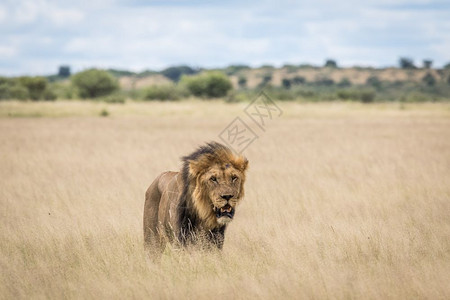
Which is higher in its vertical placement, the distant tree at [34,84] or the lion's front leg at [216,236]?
the distant tree at [34,84]

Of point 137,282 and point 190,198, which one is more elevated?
point 190,198

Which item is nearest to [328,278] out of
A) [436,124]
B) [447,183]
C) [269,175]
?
[447,183]

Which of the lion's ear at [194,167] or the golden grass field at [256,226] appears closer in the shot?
the lion's ear at [194,167]

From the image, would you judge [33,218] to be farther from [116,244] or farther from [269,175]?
[269,175]

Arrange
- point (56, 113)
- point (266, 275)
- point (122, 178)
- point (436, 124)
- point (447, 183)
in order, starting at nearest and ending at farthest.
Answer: point (266, 275), point (447, 183), point (122, 178), point (436, 124), point (56, 113)

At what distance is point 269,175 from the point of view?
1286cm

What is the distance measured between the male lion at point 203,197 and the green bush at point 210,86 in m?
68.4

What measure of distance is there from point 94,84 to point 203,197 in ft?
230

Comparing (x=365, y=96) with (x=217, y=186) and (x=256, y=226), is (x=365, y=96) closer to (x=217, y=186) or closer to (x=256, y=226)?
(x=256, y=226)

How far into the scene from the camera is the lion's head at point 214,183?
4.93 m

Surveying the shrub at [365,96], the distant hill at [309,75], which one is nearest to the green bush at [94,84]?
the shrub at [365,96]

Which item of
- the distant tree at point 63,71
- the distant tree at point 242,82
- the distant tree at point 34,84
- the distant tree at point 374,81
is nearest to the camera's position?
the distant tree at point 34,84

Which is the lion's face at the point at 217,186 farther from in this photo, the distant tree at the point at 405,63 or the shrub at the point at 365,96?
the distant tree at the point at 405,63

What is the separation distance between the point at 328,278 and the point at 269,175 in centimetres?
767
